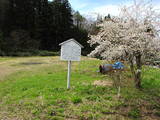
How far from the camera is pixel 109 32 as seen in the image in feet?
17.4

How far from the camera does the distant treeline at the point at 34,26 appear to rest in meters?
25.0

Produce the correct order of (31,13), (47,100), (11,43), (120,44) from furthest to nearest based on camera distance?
(31,13)
(11,43)
(120,44)
(47,100)

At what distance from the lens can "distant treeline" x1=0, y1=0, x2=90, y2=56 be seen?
25047 millimetres

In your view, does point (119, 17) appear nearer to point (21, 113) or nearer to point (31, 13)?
point (21, 113)

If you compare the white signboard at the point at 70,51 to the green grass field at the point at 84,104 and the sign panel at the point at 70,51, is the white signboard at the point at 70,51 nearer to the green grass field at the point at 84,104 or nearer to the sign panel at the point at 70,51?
the sign panel at the point at 70,51

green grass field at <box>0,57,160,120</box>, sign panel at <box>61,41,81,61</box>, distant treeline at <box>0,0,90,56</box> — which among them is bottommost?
green grass field at <box>0,57,160,120</box>

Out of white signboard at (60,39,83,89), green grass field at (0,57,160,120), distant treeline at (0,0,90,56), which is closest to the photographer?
green grass field at (0,57,160,120)

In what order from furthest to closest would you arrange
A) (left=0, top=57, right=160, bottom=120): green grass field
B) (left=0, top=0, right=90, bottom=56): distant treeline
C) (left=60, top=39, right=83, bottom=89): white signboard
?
(left=0, top=0, right=90, bottom=56): distant treeline → (left=60, top=39, right=83, bottom=89): white signboard → (left=0, top=57, right=160, bottom=120): green grass field

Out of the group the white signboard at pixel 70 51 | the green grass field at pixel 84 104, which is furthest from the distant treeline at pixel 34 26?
the green grass field at pixel 84 104

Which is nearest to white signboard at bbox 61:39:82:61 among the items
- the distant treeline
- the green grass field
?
the green grass field

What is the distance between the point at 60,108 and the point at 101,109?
0.98m

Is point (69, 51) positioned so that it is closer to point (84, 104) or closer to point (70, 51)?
point (70, 51)

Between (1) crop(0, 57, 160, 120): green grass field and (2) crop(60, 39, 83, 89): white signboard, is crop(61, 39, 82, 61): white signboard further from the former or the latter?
(1) crop(0, 57, 160, 120): green grass field

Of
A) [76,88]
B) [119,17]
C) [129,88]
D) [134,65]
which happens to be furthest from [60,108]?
[119,17]
